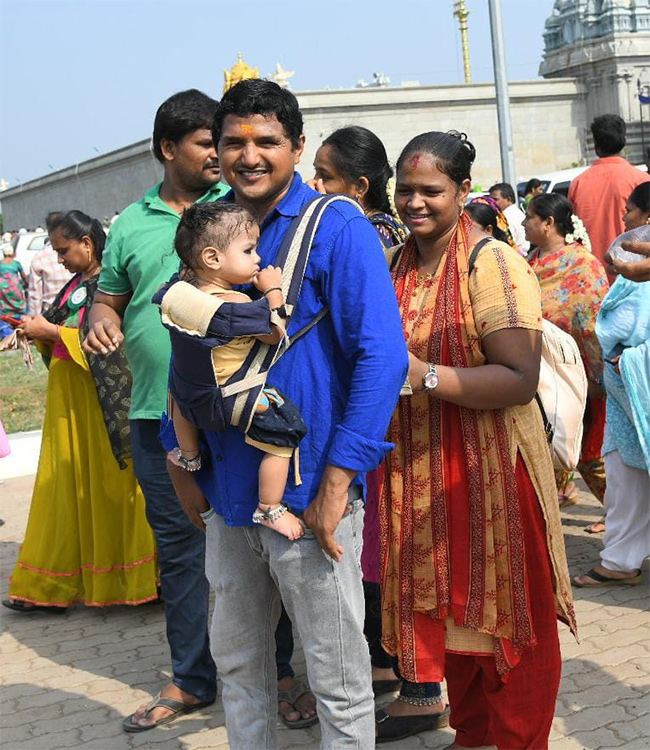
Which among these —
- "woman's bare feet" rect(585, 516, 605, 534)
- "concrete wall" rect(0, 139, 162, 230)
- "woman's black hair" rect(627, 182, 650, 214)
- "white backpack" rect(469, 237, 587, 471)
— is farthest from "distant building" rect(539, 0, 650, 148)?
"white backpack" rect(469, 237, 587, 471)

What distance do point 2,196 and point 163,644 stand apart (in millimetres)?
61784

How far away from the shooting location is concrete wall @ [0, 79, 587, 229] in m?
32.4

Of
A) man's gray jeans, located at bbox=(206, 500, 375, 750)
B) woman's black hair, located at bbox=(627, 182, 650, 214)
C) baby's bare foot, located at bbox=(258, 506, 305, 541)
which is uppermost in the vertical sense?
woman's black hair, located at bbox=(627, 182, 650, 214)

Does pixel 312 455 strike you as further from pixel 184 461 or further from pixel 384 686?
pixel 384 686

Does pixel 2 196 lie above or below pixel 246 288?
above

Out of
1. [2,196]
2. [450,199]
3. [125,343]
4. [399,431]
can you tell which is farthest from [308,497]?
[2,196]

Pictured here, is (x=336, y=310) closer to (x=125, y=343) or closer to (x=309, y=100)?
(x=125, y=343)

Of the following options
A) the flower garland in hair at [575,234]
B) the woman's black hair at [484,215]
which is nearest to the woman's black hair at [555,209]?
the flower garland in hair at [575,234]

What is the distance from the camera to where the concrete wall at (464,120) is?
106 ft

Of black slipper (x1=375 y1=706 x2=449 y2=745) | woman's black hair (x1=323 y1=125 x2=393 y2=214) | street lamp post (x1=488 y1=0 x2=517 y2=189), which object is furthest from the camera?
street lamp post (x1=488 y1=0 x2=517 y2=189)

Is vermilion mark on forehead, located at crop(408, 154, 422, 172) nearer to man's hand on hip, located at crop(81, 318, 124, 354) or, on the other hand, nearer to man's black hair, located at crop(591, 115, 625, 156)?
man's hand on hip, located at crop(81, 318, 124, 354)

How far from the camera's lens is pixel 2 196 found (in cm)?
6266

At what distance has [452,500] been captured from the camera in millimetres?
3168

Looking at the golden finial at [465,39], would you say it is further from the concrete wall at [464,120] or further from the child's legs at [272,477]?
the child's legs at [272,477]
